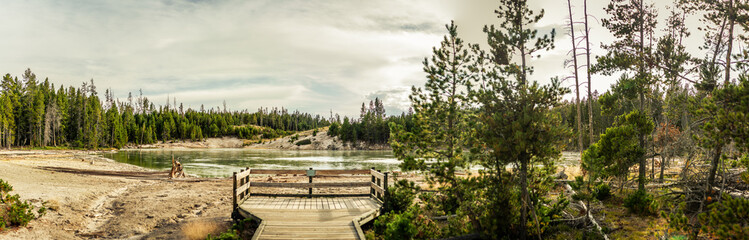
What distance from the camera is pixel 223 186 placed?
74.4 feet

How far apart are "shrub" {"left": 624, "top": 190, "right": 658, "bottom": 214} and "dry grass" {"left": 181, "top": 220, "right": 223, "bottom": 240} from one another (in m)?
12.7

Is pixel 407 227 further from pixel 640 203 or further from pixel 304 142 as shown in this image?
pixel 304 142

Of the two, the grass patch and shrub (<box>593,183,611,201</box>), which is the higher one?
shrub (<box>593,183,611,201</box>)

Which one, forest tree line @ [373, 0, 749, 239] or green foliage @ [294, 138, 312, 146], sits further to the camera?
green foliage @ [294, 138, 312, 146]

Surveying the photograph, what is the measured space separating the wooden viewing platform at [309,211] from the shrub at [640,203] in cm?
740

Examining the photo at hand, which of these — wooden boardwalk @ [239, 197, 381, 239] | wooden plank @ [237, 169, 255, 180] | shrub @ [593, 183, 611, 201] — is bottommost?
wooden boardwalk @ [239, 197, 381, 239]

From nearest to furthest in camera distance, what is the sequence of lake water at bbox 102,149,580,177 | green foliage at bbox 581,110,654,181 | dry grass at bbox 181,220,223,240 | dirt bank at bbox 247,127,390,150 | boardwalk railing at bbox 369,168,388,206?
1. dry grass at bbox 181,220,223,240
2. boardwalk railing at bbox 369,168,388,206
3. green foliage at bbox 581,110,654,181
4. lake water at bbox 102,149,580,177
5. dirt bank at bbox 247,127,390,150

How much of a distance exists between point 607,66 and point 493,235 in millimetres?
9327

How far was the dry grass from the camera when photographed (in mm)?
11364

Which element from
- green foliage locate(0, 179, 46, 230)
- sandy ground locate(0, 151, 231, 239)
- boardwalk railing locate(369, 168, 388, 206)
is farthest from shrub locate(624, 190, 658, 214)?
green foliage locate(0, 179, 46, 230)

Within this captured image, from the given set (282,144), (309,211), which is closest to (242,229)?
(309,211)

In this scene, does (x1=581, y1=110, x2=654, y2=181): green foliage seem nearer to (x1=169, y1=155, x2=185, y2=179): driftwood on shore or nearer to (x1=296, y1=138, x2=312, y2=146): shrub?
(x1=169, y1=155, x2=185, y2=179): driftwood on shore

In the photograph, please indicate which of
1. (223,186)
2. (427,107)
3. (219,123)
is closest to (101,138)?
(219,123)

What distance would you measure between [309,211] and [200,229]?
12.1 ft
